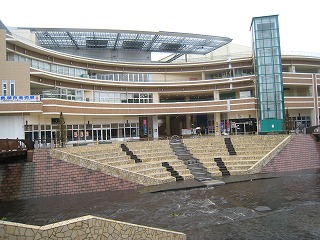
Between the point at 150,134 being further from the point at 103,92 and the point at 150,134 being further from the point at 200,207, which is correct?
the point at 200,207

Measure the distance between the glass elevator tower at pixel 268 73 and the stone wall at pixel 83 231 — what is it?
112 feet

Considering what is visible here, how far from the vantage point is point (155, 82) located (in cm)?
4244

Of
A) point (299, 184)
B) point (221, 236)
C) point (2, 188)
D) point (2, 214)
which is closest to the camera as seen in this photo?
point (221, 236)

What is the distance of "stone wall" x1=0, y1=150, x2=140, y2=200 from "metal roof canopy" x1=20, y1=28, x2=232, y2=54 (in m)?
20.9

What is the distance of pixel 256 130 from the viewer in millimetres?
41938

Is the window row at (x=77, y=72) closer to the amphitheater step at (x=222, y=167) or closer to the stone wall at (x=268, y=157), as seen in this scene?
the amphitheater step at (x=222, y=167)

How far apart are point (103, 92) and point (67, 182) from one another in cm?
2046

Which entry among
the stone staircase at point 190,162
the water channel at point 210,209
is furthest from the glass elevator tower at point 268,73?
the water channel at point 210,209

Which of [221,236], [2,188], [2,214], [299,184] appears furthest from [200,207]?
[2,188]

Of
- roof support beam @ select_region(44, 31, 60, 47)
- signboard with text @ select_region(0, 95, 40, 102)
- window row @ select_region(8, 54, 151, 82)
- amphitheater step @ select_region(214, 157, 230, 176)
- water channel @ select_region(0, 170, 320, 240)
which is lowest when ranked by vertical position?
water channel @ select_region(0, 170, 320, 240)

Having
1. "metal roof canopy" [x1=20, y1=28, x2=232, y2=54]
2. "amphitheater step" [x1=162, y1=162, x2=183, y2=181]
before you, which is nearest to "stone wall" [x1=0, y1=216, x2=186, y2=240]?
"amphitheater step" [x1=162, y1=162, x2=183, y2=181]

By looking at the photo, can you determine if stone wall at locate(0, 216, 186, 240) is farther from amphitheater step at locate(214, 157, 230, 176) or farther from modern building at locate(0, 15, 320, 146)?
modern building at locate(0, 15, 320, 146)

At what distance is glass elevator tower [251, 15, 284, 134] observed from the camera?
1576 inches

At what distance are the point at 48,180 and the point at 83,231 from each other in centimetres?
1463
